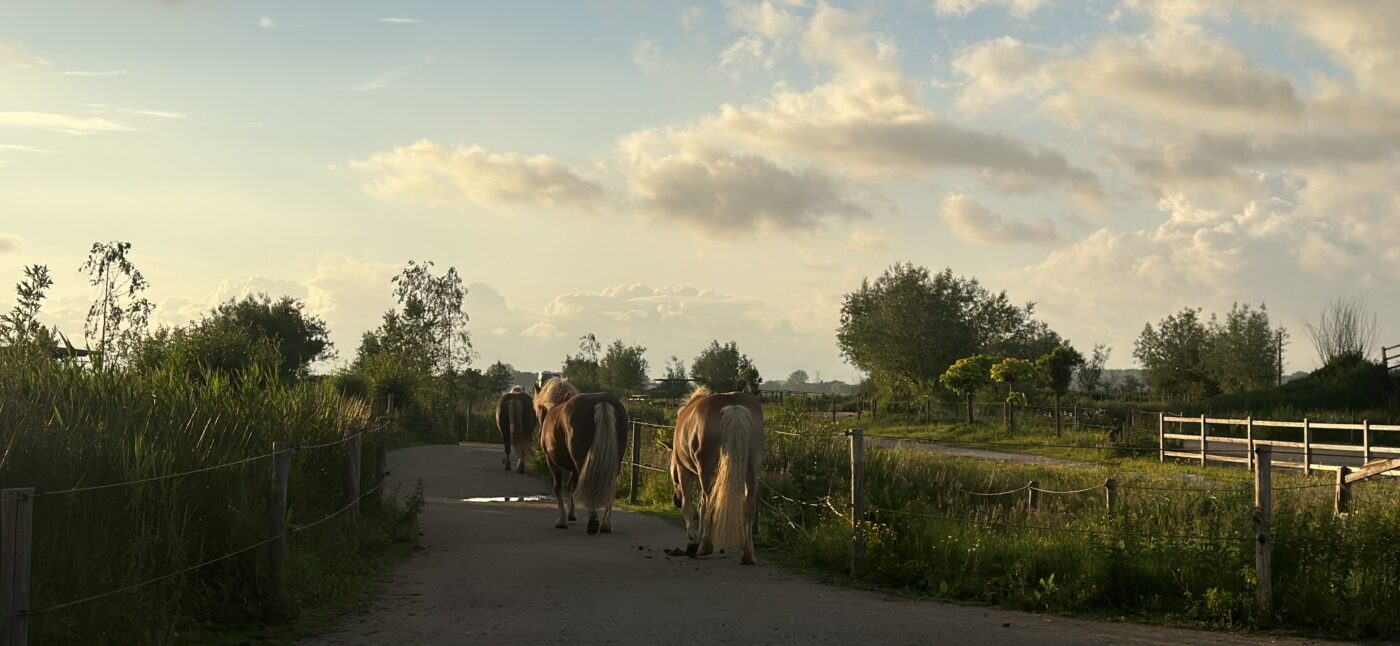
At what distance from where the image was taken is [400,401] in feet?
128

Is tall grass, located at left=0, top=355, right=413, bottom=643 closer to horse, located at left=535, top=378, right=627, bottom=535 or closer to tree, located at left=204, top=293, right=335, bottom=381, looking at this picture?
horse, located at left=535, top=378, right=627, bottom=535

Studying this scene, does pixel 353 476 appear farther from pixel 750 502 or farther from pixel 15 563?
pixel 15 563

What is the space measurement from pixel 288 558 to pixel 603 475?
5011 millimetres

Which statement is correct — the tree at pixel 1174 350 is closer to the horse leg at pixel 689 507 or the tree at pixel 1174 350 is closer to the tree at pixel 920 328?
the tree at pixel 920 328

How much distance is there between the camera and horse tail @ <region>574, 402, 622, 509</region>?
44.3ft

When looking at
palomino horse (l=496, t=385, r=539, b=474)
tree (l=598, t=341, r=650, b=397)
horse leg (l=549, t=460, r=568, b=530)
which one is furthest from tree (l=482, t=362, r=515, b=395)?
horse leg (l=549, t=460, r=568, b=530)

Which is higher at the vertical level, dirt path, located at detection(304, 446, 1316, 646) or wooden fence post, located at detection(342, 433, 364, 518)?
wooden fence post, located at detection(342, 433, 364, 518)

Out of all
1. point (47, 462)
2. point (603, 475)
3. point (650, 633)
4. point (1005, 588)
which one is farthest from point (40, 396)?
point (1005, 588)

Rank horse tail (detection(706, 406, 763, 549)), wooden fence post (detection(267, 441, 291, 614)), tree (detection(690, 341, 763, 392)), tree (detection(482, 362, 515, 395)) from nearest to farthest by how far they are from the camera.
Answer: wooden fence post (detection(267, 441, 291, 614)), horse tail (detection(706, 406, 763, 549)), tree (detection(482, 362, 515, 395)), tree (detection(690, 341, 763, 392))

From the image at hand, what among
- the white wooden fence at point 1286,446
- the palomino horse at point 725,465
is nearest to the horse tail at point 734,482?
the palomino horse at point 725,465

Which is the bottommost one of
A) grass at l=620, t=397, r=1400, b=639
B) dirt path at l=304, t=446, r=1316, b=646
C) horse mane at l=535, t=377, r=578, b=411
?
dirt path at l=304, t=446, r=1316, b=646

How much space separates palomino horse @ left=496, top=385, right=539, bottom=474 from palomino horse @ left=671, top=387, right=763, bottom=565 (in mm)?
12466

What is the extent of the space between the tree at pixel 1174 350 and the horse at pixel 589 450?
224 ft

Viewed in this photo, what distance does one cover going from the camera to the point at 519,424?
24.3 m
